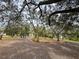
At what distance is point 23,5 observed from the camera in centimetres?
751

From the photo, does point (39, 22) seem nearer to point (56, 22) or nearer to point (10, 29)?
point (56, 22)

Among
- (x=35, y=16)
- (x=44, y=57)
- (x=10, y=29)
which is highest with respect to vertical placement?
(x=35, y=16)

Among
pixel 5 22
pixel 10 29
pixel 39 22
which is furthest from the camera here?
pixel 39 22

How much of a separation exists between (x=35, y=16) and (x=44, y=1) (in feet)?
3.82

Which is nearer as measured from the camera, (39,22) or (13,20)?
(13,20)

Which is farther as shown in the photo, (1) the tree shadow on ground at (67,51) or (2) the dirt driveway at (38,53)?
(1) the tree shadow on ground at (67,51)

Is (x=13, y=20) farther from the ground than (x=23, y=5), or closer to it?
closer to it

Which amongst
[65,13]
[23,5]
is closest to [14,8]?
[23,5]

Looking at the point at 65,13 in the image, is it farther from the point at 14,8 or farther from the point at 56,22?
the point at 14,8

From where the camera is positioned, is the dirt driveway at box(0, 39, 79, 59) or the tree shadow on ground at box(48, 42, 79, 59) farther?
the tree shadow on ground at box(48, 42, 79, 59)

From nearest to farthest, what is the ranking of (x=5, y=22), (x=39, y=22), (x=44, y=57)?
1. (x=44, y=57)
2. (x=5, y=22)
3. (x=39, y=22)

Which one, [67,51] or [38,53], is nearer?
[38,53]

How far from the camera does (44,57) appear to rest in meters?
7.12

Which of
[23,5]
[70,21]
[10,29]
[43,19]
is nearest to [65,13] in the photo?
[70,21]
